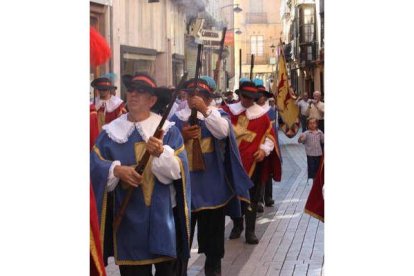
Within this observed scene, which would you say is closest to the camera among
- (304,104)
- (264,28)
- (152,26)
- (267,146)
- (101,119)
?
(101,119)

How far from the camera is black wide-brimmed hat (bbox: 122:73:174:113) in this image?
3883 millimetres

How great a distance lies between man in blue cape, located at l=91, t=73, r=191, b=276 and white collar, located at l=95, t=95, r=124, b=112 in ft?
6.67

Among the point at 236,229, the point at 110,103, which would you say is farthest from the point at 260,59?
the point at 110,103

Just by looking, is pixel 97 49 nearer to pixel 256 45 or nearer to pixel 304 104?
pixel 256 45

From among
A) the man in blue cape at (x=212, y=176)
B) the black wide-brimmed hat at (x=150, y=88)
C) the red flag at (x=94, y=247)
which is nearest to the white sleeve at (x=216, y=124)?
the man in blue cape at (x=212, y=176)

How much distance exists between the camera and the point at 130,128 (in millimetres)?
3873

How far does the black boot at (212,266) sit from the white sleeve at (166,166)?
1.53 meters

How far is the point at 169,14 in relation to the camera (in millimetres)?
9133

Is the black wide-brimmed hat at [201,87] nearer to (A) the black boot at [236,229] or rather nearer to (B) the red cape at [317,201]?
(B) the red cape at [317,201]

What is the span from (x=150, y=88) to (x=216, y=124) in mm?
1198

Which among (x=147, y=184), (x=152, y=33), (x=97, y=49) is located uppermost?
(x=152, y=33)

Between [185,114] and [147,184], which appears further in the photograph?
[185,114]
